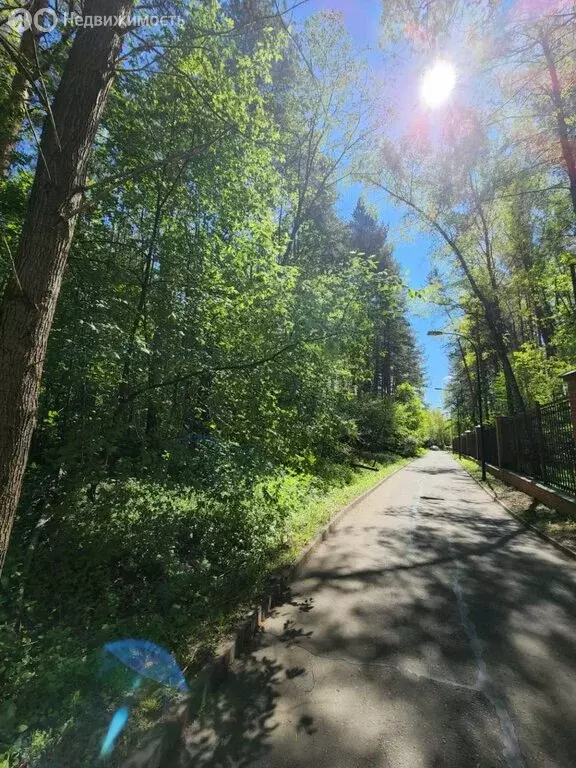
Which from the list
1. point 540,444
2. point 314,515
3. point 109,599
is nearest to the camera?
point 109,599

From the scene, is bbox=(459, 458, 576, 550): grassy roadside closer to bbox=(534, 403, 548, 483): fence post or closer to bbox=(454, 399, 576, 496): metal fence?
bbox=(454, 399, 576, 496): metal fence

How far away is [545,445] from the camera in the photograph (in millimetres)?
11477

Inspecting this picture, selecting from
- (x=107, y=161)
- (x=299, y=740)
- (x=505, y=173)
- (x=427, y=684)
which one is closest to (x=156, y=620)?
(x=299, y=740)

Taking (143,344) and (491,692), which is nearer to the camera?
(491,692)

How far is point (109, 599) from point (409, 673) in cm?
295

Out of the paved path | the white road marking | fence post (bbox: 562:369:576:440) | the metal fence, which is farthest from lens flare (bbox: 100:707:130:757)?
the metal fence

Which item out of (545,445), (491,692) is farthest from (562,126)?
(491,692)

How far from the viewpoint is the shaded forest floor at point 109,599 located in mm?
2646

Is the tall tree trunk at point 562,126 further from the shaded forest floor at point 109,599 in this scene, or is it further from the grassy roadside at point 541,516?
the shaded forest floor at point 109,599

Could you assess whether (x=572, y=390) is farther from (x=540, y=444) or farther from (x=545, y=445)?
(x=540, y=444)

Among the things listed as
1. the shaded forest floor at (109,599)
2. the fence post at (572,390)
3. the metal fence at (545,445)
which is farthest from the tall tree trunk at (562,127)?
the shaded forest floor at (109,599)

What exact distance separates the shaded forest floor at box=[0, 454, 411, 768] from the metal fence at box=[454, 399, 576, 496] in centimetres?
716

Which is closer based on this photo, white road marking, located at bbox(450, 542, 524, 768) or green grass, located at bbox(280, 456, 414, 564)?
white road marking, located at bbox(450, 542, 524, 768)

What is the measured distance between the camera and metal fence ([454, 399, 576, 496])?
989 cm
